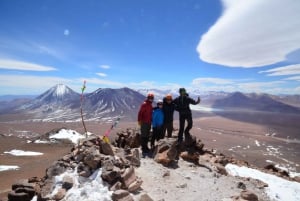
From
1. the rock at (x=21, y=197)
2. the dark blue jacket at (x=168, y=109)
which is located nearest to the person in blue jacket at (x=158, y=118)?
the dark blue jacket at (x=168, y=109)

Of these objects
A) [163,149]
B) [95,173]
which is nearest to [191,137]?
[163,149]

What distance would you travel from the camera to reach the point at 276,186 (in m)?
14.1

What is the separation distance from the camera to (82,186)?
8.36 meters

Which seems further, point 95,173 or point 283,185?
point 283,185

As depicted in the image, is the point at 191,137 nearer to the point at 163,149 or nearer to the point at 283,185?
the point at 163,149

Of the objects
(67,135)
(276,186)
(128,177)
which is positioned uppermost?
(128,177)

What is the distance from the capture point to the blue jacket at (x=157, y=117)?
11.9 meters

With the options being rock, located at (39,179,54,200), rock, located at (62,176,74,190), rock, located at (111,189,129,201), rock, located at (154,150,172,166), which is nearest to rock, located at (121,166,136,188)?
rock, located at (111,189,129,201)

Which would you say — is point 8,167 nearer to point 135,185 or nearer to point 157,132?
point 157,132

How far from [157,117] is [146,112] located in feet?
2.30

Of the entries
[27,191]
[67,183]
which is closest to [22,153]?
[27,191]

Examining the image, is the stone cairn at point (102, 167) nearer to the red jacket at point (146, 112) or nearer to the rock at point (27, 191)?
the rock at point (27, 191)

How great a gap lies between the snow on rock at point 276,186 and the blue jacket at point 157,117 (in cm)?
552

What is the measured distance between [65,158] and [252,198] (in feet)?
21.4
